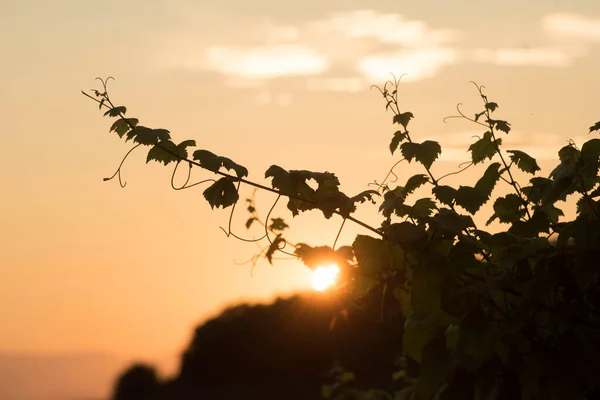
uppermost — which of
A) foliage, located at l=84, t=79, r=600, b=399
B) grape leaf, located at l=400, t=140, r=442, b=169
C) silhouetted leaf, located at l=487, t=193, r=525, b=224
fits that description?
grape leaf, located at l=400, t=140, r=442, b=169

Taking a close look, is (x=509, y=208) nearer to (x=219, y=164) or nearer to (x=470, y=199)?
(x=470, y=199)

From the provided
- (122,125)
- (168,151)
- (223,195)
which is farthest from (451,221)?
(122,125)

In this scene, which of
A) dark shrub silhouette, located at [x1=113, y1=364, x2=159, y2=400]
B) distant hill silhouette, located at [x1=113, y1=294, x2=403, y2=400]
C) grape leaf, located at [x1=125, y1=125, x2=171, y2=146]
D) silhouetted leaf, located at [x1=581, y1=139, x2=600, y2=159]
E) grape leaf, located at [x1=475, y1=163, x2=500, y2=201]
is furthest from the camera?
dark shrub silhouette, located at [x1=113, y1=364, x2=159, y2=400]

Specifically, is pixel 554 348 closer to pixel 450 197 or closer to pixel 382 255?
pixel 382 255

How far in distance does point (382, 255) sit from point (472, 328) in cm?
67

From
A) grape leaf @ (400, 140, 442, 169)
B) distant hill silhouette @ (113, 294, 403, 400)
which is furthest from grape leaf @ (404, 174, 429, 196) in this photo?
distant hill silhouette @ (113, 294, 403, 400)

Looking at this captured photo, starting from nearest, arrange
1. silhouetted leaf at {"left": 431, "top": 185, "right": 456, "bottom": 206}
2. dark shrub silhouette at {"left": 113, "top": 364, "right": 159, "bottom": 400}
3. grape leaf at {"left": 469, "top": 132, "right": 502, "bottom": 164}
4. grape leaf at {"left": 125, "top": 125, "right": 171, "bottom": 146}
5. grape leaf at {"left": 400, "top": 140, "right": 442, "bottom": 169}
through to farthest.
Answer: grape leaf at {"left": 125, "top": 125, "right": 171, "bottom": 146}, silhouetted leaf at {"left": 431, "top": 185, "right": 456, "bottom": 206}, grape leaf at {"left": 400, "top": 140, "right": 442, "bottom": 169}, grape leaf at {"left": 469, "top": 132, "right": 502, "bottom": 164}, dark shrub silhouette at {"left": 113, "top": 364, "right": 159, "bottom": 400}

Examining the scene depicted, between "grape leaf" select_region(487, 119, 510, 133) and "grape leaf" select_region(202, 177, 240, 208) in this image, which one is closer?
"grape leaf" select_region(202, 177, 240, 208)

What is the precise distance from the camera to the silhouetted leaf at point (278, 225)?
482 centimetres

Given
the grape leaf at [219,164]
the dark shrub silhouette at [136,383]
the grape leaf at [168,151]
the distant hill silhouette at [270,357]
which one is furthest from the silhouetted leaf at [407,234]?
the dark shrub silhouette at [136,383]

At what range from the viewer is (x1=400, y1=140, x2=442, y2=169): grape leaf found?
16.5ft

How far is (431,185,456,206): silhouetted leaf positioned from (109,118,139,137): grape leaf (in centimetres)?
164

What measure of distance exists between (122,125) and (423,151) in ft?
5.60

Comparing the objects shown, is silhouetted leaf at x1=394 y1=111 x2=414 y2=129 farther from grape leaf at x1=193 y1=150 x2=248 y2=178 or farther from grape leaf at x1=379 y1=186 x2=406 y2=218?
grape leaf at x1=193 y1=150 x2=248 y2=178
